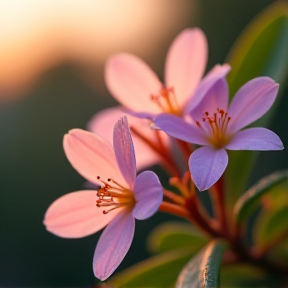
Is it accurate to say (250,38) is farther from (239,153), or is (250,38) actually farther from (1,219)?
(1,219)

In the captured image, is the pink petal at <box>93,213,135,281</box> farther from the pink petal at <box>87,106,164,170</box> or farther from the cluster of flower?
the pink petal at <box>87,106,164,170</box>

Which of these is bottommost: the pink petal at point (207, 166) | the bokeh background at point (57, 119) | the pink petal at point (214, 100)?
the bokeh background at point (57, 119)

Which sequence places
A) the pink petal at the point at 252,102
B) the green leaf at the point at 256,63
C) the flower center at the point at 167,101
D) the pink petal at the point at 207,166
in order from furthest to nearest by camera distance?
the green leaf at the point at 256,63, the flower center at the point at 167,101, the pink petal at the point at 252,102, the pink petal at the point at 207,166

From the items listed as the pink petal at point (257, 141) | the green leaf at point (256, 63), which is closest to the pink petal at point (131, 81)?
the green leaf at point (256, 63)

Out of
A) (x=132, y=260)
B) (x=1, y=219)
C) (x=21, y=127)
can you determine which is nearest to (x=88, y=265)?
(x=132, y=260)

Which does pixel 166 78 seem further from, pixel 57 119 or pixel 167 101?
pixel 57 119

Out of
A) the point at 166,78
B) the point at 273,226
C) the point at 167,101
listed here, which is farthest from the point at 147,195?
the point at 273,226

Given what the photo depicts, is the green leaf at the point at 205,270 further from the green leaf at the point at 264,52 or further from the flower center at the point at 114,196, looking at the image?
the green leaf at the point at 264,52
